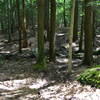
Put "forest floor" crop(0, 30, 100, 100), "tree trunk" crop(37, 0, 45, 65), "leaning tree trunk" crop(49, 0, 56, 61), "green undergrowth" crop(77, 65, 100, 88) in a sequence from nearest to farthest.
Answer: "forest floor" crop(0, 30, 100, 100) → "green undergrowth" crop(77, 65, 100, 88) → "tree trunk" crop(37, 0, 45, 65) → "leaning tree trunk" crop(49, 0, 56, 61)

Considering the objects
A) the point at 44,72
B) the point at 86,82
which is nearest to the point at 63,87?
the point at 86,82

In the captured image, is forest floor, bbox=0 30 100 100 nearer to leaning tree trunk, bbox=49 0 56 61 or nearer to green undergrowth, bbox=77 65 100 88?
green undergrowth, bbox=77 65 100 88

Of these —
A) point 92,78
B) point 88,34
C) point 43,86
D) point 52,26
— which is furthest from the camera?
point 52,26

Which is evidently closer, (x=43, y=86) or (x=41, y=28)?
(x=43, y=86)

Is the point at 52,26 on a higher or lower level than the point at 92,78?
higher

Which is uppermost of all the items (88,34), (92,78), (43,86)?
(88,34)

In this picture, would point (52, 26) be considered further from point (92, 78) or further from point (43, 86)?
point (92, 78)

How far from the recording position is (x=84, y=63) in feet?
48.9

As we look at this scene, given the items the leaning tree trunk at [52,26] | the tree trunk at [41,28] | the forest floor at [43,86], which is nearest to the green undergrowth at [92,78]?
the forest floor at [43,86]

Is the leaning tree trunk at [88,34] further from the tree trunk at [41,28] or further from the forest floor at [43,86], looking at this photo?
the tree trunk at [41,28]

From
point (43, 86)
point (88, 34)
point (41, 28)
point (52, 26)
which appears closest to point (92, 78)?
point (43, 86)

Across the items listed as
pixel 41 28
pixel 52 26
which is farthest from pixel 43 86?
pixel 52 26

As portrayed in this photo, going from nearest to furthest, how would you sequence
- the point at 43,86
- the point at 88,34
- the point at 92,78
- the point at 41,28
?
1. the point at 92,78
2. the point at 43,86
3. the point at 41,28
4. the point at 88,34

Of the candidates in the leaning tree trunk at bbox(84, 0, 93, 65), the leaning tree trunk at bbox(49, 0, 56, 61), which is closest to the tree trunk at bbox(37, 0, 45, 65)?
the leaning tree trunk at bbox(49, 0, 56, 61)
